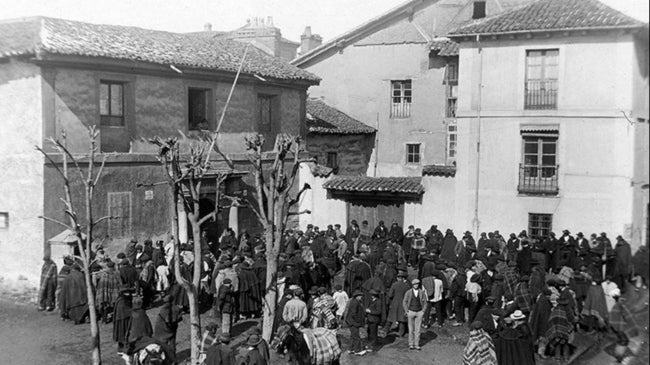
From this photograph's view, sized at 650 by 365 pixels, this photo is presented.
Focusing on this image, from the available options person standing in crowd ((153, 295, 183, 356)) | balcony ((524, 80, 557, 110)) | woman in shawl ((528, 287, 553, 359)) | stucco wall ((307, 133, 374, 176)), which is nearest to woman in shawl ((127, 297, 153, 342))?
person standing in crowd ((153, 295, 183, 356))

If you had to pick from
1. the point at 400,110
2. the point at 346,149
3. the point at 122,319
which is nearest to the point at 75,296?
the point at 122,319

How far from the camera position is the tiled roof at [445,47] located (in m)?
29.6

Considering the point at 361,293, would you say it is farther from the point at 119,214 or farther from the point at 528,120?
the point at 119,214

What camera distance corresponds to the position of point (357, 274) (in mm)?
16734

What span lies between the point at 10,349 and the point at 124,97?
8.35m

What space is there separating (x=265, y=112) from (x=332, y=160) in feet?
20.5

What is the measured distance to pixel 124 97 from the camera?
768 inches

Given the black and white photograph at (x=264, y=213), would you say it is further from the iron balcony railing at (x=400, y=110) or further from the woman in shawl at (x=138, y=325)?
the iron balcony railing at (x=400, y=110)

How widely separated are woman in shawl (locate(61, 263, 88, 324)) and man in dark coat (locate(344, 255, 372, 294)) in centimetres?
648

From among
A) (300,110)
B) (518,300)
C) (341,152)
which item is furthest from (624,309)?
(341,152)

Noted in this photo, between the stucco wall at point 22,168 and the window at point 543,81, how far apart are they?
12.4m

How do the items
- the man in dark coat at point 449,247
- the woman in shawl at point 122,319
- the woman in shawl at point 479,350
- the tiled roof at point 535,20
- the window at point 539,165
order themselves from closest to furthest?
the woman in shawl at point 479,350
the window at point 539,165
the woman in shawl at point 122,319
the tiled roof at point 535,20
the man in dark coat at point 449,247

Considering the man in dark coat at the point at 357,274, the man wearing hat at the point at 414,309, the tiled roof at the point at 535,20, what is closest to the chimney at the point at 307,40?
the tiled roof at the point at 535,20

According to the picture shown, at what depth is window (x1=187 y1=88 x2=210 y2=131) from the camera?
867 inches
